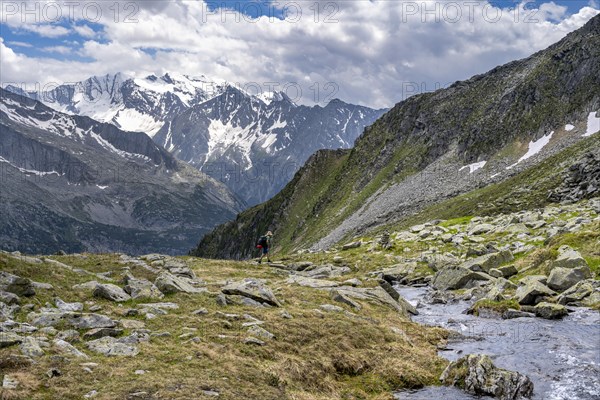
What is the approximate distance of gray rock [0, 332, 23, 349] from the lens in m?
16.1

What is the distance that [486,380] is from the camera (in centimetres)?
1817

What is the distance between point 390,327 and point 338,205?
130351 millimetres

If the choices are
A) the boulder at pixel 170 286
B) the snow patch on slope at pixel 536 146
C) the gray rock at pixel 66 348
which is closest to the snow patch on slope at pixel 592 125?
the snow patch on slope at pixel 536 146

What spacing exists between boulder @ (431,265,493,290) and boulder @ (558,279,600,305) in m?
6.97

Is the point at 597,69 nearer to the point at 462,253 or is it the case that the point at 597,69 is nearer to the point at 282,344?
the point at 462,253

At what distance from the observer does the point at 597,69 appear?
4564 inches

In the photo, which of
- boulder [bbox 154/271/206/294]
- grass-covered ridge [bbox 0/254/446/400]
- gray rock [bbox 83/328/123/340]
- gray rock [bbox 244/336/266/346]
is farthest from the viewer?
boulder [bbox 154/271/206/294]

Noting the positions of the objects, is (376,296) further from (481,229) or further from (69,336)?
(481,229)

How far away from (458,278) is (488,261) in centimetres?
376

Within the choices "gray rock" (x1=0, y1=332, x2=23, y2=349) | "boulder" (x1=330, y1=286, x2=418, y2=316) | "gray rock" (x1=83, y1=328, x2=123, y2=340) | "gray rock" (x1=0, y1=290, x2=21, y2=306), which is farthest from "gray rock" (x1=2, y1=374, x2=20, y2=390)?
"boulder" (x1=330, y1=286, x2=418, y2=316)

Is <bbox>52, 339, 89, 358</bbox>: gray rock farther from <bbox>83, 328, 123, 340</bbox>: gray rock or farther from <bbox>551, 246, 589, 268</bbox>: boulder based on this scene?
<bbox>551, 246, 589, 268</bbox>: boulder

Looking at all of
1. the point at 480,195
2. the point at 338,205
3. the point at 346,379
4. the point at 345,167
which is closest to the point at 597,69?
the point at 480,195

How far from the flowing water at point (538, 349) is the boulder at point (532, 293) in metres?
2.35

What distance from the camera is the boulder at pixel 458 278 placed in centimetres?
3819
